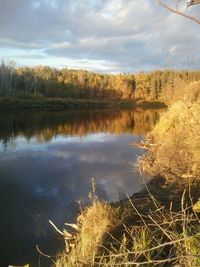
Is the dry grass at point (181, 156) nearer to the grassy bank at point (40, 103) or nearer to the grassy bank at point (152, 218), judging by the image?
the grassy bank at point (152, 218)

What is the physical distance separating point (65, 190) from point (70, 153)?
8.38 m

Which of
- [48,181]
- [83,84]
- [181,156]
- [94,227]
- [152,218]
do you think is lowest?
[48,181]

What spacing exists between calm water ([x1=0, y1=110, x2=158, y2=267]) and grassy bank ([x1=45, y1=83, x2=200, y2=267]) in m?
0.79

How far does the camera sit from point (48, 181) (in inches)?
634

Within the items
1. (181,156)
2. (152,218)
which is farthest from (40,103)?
(152,218)

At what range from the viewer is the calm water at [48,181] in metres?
9.98

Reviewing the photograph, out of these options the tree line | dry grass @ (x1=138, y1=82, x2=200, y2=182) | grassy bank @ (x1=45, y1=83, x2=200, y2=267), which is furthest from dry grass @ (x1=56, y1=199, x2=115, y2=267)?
the tree line

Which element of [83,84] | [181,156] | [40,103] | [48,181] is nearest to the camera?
[181,156]

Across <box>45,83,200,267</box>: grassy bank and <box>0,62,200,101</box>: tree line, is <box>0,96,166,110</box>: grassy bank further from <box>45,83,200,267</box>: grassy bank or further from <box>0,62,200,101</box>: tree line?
<box>45,83,200,267</box>: grassy bank

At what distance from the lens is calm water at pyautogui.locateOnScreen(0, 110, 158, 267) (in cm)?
998

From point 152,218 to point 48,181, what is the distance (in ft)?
37.3

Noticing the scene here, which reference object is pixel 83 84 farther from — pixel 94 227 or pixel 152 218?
pixel 152 218

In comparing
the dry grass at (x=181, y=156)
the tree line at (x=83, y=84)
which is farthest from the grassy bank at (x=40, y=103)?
the dry grass at (x=181, y=156)

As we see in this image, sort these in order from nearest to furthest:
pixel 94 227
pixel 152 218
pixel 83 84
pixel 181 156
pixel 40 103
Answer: pixel 152 218
pixel 94 227
pixel 181 156
pixel 40 103
pixel 83 84
